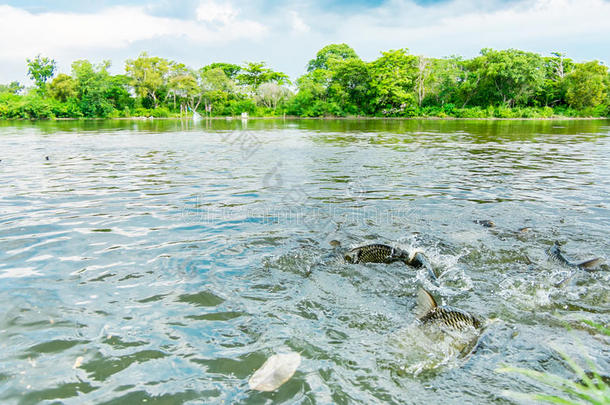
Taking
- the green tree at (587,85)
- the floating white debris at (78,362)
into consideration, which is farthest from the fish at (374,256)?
the green tree at (587,85)

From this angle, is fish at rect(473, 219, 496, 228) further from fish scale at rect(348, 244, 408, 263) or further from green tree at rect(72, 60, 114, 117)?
green tree at rect(72, 60, 114, 117)

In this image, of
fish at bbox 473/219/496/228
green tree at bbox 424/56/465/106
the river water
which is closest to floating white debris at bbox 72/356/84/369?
the river water

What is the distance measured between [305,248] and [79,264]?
8.57 ft

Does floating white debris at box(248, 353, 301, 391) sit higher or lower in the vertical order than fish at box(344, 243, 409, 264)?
lower

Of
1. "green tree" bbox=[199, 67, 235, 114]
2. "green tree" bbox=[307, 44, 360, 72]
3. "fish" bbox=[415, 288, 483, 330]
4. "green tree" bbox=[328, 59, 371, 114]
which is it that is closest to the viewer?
"fish" bbox=[415, 288, 483, 330]

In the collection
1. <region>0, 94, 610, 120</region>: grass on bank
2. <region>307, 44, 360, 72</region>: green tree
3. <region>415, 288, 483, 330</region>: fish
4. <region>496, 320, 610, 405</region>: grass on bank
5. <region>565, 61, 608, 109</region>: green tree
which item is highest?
<region>307, 44, 360, 72</region>: green tree

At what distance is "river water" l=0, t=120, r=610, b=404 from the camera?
2447 millimetres

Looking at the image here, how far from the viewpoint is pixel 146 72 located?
60.1 metres

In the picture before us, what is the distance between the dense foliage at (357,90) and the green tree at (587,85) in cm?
12

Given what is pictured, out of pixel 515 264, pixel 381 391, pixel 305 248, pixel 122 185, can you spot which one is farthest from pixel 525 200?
pixel 122 185

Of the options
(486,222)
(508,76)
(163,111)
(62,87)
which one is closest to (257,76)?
(163,111)

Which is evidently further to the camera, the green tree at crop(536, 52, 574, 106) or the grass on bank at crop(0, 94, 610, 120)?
the green tree at crop(536, 52, 574, 106)

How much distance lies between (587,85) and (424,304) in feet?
197

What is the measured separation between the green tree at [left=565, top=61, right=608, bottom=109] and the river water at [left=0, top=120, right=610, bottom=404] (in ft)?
174
